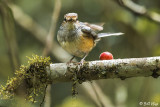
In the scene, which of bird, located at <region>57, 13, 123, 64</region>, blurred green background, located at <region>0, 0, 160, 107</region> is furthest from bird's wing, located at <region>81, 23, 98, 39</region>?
blurred green background, located at <region>0, 0, 160, 107</region>

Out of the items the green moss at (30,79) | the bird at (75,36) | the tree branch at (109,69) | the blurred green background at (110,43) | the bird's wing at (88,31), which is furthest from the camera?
the blurred green background at (110,43)

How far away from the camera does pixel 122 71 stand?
318 centimetres

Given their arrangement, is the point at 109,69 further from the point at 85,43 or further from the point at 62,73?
the point at 85,43

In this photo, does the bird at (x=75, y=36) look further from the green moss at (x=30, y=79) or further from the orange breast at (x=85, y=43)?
the green moss at (x=30, y=79)

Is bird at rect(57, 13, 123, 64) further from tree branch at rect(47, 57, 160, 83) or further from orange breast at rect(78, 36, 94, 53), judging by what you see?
tree branch at rect(47, 57, 160, 83)

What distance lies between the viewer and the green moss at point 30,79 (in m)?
3.32

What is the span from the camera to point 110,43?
21.2 feet

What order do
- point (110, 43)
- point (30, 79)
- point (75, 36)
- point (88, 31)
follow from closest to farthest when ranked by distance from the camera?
point (30, 79) < point (75, 36) < point (88, 31) < point (110, 43)

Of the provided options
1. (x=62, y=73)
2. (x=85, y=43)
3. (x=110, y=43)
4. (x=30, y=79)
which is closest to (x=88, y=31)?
(x=85, y=43)

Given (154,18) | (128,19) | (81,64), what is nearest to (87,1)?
(128,19)

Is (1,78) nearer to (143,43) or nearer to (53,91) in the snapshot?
(53,91)

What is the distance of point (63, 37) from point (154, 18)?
1.95 metres

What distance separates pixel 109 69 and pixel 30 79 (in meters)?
0.98

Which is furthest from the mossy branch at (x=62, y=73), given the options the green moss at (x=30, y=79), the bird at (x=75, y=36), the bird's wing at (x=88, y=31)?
the bird's wing at (x=88, y=31)
